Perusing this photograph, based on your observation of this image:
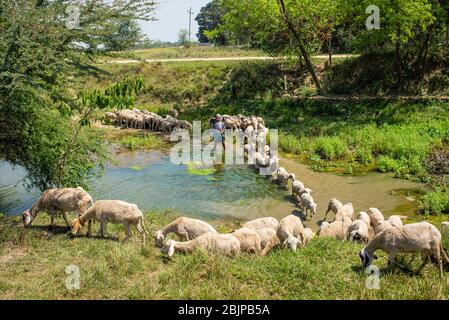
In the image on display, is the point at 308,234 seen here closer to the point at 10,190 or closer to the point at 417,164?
the point at 417,164

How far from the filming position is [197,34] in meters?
115

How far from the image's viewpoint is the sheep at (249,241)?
1075 cm

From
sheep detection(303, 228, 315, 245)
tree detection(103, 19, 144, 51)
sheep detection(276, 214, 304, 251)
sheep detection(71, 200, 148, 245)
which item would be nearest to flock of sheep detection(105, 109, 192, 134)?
tree detection(103, 19, 144, 51)

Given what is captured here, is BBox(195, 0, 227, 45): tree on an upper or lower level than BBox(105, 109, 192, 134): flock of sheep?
upper

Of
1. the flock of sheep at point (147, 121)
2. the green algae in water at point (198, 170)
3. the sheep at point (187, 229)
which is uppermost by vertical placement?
the flock of sheep at point (147, 121)

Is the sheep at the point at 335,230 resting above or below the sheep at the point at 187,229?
below

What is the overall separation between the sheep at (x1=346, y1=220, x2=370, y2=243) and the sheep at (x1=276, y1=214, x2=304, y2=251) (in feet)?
4.29

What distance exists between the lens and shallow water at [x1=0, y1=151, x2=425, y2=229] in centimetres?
1583

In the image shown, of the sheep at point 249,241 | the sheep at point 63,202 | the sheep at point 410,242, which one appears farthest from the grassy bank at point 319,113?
the sheep at point 410,242

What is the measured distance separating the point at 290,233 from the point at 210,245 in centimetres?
225

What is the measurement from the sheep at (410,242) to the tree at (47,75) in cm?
813

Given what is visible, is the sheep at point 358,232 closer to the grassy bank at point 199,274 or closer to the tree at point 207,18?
the grassy bank at point 199,274

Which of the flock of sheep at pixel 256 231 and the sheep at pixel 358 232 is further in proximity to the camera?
the sheep at pixel 358 232

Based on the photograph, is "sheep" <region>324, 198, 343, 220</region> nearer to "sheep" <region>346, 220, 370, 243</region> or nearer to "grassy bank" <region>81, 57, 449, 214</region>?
"sheep" <region>346, 220, 370, 243</region>
